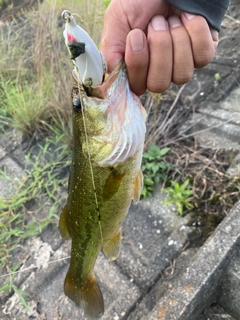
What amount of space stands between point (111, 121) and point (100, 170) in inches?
8.7

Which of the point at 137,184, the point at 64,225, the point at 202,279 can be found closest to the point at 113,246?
the point at 64,225

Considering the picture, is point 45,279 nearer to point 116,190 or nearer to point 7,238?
point 7,238

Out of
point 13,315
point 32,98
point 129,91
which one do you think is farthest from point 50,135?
point 129,91

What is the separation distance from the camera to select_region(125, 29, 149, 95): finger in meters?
1.17

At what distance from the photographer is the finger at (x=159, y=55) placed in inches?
48.1

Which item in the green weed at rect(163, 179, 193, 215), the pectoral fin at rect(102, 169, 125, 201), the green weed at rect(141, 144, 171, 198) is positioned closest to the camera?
the pectoral fin at rect(102, 169, 125, 201)

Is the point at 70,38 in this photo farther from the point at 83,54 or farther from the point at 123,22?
the point at 123,22

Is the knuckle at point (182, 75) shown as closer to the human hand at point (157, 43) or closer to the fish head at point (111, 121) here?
the human hand at point (157, 43)

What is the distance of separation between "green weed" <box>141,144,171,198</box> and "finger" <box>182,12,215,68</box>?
1.58m

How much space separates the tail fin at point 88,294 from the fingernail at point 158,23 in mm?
1209

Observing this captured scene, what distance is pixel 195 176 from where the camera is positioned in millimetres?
2736

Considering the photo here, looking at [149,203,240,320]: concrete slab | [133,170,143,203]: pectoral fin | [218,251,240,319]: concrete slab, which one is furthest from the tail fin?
[218,251,240,319]: concrete slab

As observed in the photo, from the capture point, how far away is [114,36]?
1340 mm

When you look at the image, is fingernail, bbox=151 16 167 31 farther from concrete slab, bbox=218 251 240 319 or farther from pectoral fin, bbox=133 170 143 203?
concrete slab, bbox=218 251 240 319
